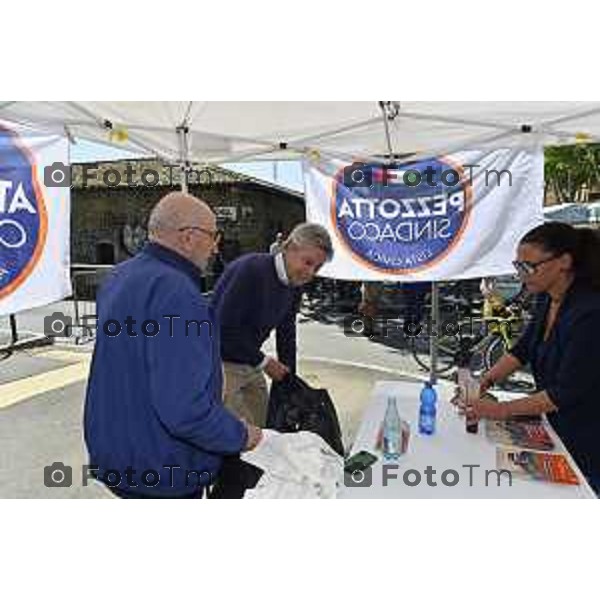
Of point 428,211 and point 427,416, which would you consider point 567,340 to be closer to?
point 427,416

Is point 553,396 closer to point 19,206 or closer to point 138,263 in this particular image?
point 138,263

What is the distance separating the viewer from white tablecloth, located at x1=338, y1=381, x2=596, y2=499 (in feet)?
5.93

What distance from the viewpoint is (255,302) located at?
283 centimetres

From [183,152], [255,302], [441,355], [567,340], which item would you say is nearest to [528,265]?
[567,340]

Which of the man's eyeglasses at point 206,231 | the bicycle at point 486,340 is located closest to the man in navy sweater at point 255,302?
the man's eyeglasses at point 206,231

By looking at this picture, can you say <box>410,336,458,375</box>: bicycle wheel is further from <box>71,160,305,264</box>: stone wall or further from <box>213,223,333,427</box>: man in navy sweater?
<box>71,160,305,264</box>: stone wall

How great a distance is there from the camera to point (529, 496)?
1788 millimetres

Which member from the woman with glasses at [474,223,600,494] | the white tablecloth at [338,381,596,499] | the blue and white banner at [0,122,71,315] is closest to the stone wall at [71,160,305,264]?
the blue and white banner at [0,122,71,315]

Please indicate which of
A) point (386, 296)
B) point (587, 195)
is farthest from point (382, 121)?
point (587, 195)

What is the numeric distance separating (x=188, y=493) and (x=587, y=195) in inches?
833

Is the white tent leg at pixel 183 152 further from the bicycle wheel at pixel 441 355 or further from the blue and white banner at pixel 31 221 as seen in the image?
the bicycle wheel at pixel 441 355

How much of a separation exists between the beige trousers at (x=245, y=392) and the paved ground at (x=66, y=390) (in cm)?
113

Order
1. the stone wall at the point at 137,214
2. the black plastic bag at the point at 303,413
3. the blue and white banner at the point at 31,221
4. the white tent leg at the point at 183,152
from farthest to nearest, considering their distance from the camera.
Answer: the stone wall at the point at 137,214 < the white tent leg at the point at 183,152 < the blue and white banner at the point at 31,221 < the black plastic bag at the point at 303,413

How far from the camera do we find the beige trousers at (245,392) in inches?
114
